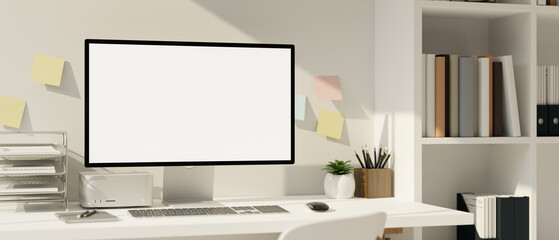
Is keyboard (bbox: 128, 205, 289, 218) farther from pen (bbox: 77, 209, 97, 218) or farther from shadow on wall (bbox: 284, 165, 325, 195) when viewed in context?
shadow on wall (bbox: 284, 165, 325, 195)

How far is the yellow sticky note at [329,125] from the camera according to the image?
2.61 meters

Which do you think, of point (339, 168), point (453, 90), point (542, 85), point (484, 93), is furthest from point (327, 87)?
point (542, 85)

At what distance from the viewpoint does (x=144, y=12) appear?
2.44m

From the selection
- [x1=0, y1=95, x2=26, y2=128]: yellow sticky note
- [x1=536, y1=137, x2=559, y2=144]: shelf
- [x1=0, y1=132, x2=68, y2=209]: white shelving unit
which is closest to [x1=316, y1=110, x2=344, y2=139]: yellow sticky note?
[x1=536, y1=137, x2=559, y2=144]: shelf

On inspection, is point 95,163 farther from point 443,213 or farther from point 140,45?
point 443,213

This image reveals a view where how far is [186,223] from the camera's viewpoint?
1.86 meters

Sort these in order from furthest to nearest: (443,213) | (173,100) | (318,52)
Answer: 1. (318,52)
2. (173,100)
3. (443,213)

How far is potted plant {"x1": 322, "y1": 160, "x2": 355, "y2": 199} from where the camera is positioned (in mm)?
2436

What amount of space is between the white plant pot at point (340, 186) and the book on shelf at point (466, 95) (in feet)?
1.05

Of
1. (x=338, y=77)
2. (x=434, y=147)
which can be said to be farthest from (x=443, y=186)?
(x=338, y=77)

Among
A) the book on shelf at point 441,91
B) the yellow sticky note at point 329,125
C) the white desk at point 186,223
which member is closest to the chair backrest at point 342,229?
the white desk at point 186,223

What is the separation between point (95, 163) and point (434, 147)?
1312mm

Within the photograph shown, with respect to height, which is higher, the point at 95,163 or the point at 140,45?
the point at 140,45

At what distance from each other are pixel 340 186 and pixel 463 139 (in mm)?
459
